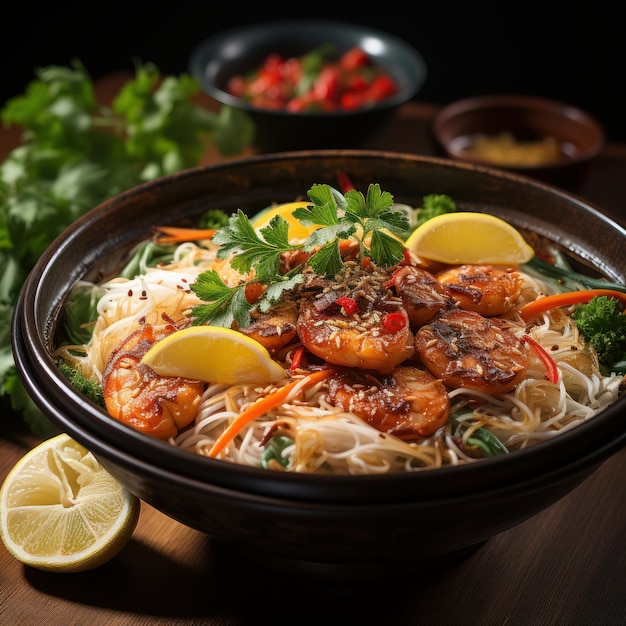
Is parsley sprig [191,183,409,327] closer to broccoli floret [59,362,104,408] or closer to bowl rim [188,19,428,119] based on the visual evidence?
broccoli floret [59,362,104,408]

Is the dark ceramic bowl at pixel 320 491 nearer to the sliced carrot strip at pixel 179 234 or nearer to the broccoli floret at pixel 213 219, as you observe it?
the sliced carrot strip at pixel 179 234

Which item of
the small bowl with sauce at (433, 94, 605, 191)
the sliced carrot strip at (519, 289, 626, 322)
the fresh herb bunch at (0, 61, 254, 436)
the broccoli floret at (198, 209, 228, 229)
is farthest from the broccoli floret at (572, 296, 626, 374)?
the fresh herb bunch at (0, 61, 254, 436)

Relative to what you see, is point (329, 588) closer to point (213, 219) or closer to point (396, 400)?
point (396, 400)

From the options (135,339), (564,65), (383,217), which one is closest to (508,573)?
(383,217)

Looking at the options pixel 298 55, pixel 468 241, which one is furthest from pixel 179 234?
pixel 298 55

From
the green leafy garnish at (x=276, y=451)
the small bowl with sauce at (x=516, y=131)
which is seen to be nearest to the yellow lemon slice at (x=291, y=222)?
the green leafy garnish at (x=276, y=451)

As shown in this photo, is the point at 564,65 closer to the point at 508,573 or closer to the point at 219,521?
the point at 508,573
